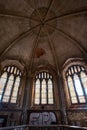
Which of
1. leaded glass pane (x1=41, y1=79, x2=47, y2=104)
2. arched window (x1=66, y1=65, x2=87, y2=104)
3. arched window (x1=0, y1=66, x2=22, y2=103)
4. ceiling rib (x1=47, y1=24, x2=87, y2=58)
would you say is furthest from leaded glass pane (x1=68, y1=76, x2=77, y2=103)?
arched window (x1=0, y1=66, x2=22, y2=103)

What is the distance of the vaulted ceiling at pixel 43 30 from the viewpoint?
10977 millimetres

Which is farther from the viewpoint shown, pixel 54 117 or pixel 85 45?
pixel 85 45

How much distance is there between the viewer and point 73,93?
11.5m

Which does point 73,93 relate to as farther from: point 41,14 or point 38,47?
point 41,14

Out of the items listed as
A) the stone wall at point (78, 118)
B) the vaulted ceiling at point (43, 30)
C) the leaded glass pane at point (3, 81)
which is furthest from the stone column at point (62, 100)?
the leaded glass pane at point (3, 81)

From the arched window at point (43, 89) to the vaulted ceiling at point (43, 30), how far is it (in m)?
2.02

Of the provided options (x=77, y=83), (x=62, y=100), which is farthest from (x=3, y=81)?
(x=77, y=83)

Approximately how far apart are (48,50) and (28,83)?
5.18m

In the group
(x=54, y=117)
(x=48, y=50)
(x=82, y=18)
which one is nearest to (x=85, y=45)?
(x=82, y=18)

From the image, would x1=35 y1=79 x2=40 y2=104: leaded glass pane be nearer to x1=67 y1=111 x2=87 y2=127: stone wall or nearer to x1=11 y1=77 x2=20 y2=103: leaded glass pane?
x1=11 y1=77 x2=20 y2=103: leaded glass pane

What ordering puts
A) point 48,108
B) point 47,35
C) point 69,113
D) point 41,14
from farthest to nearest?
point 47,35 < point 41,14 < point 48,108 < point 69,113

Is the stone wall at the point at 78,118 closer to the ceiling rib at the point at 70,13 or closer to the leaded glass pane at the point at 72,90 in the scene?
the leaded glass pane at the point at 72,90

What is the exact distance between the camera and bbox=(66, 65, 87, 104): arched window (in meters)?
10.8

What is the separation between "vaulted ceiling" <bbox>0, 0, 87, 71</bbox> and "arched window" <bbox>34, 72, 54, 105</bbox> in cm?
202
